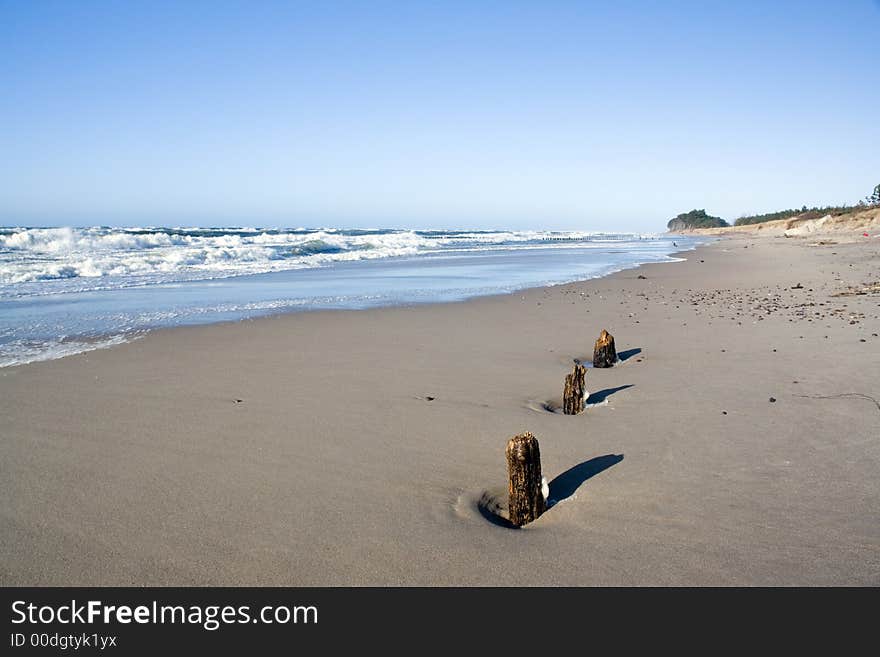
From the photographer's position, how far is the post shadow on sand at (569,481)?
3.67m

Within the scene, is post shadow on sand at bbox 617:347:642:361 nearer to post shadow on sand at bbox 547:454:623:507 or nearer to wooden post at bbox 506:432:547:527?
post shadow on sand at bbox 547:454:623:507

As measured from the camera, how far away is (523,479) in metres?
3.59

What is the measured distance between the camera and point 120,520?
3.51 meters

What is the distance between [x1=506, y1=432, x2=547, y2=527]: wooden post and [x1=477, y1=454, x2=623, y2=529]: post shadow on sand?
3.9 inches

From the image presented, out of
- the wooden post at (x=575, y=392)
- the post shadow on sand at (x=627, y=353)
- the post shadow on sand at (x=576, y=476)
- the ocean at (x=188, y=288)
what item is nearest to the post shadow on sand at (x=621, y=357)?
the post shadow on sand at (x=627, y=353)

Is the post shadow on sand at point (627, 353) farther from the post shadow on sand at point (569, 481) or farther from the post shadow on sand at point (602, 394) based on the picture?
the post shadow on sand at point (569, 481)

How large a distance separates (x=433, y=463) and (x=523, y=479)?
980mm

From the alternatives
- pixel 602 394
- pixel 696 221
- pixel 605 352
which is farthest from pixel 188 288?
pixel 696 221

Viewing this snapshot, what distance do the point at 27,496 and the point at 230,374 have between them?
3279 millimetres

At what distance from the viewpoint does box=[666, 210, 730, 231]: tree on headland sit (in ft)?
338

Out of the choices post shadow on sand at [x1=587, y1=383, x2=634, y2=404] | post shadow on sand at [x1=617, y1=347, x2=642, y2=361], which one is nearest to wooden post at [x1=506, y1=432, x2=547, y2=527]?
post shadow on sand at [x1=587, y1=383, x2=634, y2=404]

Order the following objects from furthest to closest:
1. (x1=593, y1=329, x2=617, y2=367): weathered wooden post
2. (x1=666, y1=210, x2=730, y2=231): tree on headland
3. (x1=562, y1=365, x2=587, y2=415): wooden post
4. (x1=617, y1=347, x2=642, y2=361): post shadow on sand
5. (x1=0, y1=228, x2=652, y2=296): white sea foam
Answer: (x1=666, y1=210, x2=730, y2=231): tree on headland, (x1=0, y1=228, x2=652, y2=296): white sea foam, (x1=617, y1=347, x2=642, y2=361): post shadow on sand, (x1=593, y1=329, x2=617, y2=367): weathered wooden post, (x1=562, y1=365, x2=587, y2=415): wooden post
